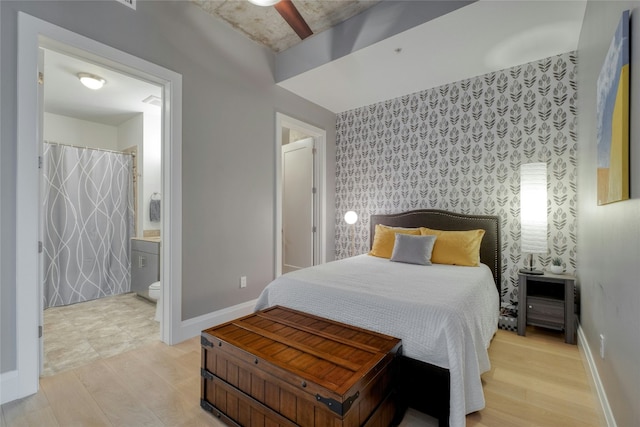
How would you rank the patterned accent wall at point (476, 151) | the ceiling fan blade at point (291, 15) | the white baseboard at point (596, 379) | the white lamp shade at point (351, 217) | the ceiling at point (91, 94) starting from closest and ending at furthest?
the white baseboard at point (596, 379) → the ceiling fan blade at point (291, 15) → the patterned accent wall at point (476, 151) → the ceiling at point (91, 94) → the white lamp shade at point (351, 217)

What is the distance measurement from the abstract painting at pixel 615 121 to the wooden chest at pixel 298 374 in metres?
1.27

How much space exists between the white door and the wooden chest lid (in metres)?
2.47

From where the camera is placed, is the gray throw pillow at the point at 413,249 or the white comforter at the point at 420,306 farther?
the gray throw pillow at the point at 413,249

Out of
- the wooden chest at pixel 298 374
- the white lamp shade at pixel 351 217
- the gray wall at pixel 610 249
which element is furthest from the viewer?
the white lamp shade at pixel 351 217

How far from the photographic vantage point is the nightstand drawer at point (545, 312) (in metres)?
2.52

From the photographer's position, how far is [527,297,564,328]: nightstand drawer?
252 centimetres

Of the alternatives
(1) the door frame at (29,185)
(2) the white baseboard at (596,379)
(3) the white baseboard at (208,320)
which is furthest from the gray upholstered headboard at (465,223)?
(1) the door frame at (29,185)

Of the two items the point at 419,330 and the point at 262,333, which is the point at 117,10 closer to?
the point at 262,333

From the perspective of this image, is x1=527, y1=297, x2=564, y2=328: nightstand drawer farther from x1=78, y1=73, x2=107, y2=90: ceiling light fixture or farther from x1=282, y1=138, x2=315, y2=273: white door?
x1=78, y1=73, x2=107, y2=90: ceiling light fixture

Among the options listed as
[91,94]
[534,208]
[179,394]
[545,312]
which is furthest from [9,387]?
[534,208]

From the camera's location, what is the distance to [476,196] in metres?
3.28

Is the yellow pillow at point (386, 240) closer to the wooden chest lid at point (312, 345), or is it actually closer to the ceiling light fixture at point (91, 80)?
the wooden chest lid at point (312, 345)

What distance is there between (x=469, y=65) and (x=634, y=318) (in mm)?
2761

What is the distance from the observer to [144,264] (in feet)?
12.6
